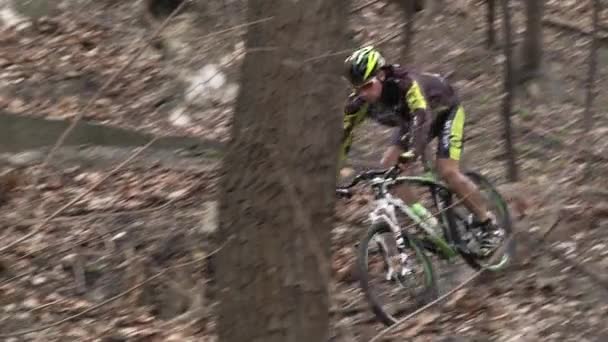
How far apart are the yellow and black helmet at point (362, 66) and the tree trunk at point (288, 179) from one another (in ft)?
7.43

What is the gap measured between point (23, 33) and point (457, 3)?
22.3ft

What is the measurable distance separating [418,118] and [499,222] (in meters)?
1.76

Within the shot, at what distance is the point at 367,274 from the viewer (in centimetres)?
779

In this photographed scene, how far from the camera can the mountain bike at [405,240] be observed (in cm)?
782

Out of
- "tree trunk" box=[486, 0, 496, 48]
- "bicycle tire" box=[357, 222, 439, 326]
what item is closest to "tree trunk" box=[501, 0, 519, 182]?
"tree trunk" box=[486, 0, 496, 48]

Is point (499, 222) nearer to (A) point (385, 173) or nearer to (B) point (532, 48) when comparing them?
(A) point (385, 173)

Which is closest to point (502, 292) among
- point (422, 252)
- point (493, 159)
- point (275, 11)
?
point (422, 252)

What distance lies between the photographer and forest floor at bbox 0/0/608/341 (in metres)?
8.26

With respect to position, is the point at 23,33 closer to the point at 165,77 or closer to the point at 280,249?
the point at 165,77

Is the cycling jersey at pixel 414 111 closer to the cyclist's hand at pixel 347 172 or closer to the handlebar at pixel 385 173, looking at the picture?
the handlebar at pixel 385 173

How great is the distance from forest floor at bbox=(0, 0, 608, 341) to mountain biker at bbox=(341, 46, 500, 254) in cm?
81

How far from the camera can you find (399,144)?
8320 mm

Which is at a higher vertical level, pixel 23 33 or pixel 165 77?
pixel 23 33

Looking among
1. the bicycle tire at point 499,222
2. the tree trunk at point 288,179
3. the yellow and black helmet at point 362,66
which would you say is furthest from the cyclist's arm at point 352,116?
the tree trunk at point 288,179
